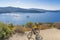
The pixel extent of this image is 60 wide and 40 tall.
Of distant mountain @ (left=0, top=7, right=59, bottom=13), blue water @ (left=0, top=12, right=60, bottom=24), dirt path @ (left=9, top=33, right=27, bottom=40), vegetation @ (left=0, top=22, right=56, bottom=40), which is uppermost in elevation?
distant mountain @ (left=0, top=7, right=59, bottom=13)

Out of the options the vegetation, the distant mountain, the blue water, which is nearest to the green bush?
the vegetation

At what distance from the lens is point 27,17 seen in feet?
21.1

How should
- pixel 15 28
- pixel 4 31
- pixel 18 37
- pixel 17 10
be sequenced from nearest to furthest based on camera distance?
pixel 4 31 < pixel 18 37 < pixel 15 28 < pixel 17 10

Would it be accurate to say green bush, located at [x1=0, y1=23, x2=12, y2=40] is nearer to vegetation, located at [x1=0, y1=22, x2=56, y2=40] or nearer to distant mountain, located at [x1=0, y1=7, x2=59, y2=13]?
vegetation, located at [x1=0, y1=22, x2=56, y2=40]

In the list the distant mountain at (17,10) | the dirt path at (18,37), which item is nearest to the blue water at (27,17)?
the distant mountain at (17,10)

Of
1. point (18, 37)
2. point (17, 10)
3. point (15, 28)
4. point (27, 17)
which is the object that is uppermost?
point (17, 10)

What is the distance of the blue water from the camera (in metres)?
Answer: 6.41

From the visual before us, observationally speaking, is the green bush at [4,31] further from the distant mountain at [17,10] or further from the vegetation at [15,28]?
the distant mountain at [17,10]

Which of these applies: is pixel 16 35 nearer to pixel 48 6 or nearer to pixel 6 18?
pixel 6 18

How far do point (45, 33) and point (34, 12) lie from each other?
82 centimetres

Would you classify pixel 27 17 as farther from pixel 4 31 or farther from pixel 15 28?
pixel 4 31

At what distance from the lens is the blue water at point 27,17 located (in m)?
6.41

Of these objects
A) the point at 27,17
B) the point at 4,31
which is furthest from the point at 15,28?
the point at 4,31

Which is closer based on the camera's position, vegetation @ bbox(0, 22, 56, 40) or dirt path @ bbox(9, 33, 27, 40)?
vegetation @ bbox(0, 22, 56, 40)
